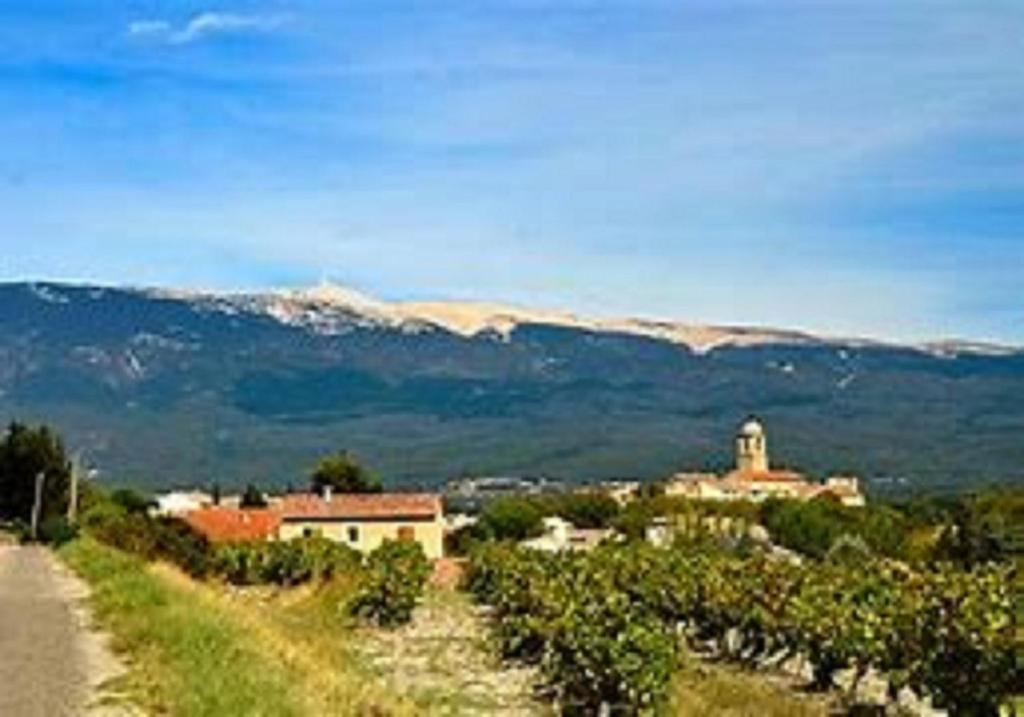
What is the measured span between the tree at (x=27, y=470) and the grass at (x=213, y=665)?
67774mm

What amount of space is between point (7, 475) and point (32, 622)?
249ft

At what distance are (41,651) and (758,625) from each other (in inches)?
788

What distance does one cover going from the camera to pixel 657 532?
140m

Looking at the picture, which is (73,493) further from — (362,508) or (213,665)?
(213,665)

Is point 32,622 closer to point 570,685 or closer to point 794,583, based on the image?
point 570,685

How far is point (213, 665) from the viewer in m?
A: 21.7

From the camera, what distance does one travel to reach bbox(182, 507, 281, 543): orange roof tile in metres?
114

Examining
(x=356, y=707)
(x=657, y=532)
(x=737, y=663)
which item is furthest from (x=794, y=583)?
(x=657, y=532)

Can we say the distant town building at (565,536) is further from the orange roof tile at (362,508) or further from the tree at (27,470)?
the tree at (27,470)

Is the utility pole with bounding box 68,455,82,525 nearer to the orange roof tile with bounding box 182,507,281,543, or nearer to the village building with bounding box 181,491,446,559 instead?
the orange roof tile with bounding box 182,507,281,543

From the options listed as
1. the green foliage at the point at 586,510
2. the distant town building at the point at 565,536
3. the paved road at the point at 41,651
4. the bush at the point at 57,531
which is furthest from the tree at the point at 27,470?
the green foliage at the point at 586,510

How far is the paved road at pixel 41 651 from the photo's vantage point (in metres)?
19.9

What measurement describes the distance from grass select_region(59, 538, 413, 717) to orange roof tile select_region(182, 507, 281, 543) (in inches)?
3037

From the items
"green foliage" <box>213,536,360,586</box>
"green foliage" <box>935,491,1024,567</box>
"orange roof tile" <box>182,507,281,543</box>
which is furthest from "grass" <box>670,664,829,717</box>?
"orange roof tile" <box>182,507,281,543</box>
